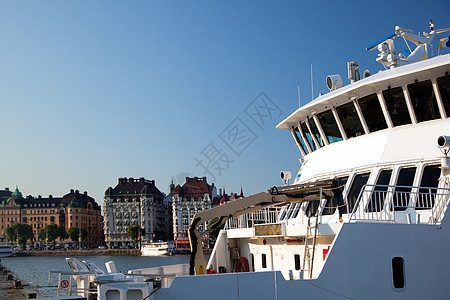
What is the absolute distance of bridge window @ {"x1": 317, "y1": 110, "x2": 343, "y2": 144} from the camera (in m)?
14.7

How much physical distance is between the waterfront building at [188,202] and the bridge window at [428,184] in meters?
147

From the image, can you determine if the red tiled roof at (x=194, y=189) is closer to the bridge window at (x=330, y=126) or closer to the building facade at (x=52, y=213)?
the building facade at (x=52, y=213)

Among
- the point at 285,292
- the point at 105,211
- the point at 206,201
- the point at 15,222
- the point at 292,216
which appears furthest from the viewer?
the point at 15,222

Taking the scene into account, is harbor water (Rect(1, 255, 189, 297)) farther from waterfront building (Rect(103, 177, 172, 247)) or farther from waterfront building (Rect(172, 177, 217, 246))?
waterfront building (Rect(103, 177, 172, 247))

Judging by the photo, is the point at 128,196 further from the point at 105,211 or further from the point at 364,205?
the point at 364,205

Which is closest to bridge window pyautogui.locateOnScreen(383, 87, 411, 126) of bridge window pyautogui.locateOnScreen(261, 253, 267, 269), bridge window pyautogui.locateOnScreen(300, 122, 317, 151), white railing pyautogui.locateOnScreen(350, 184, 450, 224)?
white railing pyautogui.locateOnScreen(350, 184, 450, 224)

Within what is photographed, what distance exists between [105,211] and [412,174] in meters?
167

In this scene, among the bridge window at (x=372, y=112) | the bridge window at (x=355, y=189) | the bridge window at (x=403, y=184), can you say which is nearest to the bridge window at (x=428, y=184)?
the bridge window at (x=403, y=184)

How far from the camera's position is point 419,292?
10562 mm

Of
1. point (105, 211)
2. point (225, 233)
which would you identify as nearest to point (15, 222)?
point (105, 211)

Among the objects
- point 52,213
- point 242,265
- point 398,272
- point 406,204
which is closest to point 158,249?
point 52,213

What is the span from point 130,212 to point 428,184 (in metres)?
163

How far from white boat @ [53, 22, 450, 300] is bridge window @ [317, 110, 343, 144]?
3cm

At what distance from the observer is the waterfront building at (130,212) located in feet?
554
